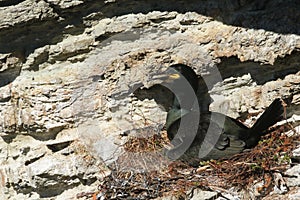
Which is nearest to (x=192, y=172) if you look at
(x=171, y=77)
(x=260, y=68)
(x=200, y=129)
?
(x=200, y=129)

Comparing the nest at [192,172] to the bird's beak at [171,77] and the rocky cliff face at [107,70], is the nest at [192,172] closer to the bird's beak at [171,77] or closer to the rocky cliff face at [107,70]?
the rocky cliff face at [107,70]

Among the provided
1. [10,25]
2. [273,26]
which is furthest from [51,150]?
[273,26]

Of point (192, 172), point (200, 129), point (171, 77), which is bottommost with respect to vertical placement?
point (192, 172)

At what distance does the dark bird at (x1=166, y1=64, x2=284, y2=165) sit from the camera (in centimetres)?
450

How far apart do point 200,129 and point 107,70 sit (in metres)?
0.75

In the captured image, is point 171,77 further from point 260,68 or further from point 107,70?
point 260,68

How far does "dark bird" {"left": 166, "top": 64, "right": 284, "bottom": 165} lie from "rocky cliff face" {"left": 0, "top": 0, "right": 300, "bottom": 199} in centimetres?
13

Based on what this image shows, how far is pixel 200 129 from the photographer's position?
15.1 ft

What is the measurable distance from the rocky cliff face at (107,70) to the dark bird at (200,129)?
0.13 meters

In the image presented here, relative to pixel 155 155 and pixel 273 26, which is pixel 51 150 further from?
pixel 273 26

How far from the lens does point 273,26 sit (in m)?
4.40

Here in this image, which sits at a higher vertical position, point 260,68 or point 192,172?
point 260,68

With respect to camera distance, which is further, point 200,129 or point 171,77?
point 200,129

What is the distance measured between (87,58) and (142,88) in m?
0.43
